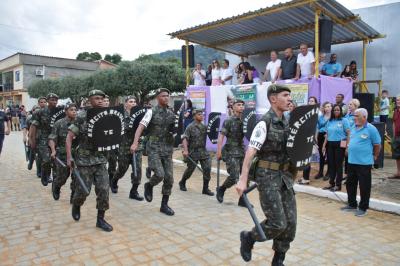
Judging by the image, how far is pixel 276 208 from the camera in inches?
132

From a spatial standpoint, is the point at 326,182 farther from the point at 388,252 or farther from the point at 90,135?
the point at 90,135

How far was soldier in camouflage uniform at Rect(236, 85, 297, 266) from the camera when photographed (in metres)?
3.36

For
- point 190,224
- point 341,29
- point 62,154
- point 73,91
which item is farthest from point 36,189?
point 73,91

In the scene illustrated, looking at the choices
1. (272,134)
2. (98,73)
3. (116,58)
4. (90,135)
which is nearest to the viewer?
(272,134)

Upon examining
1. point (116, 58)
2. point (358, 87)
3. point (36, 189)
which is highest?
point (116, 58)

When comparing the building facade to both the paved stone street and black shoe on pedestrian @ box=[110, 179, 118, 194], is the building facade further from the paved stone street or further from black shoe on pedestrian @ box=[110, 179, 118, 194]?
the paved stone street

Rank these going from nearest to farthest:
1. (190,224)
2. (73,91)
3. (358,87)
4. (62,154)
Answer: (190,224) → (62,154) → (358,87) → (73,91)

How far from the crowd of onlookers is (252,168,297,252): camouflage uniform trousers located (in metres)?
6.81

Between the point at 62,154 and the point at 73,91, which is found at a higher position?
the point at 73,91

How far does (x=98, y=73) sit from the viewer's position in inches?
1155

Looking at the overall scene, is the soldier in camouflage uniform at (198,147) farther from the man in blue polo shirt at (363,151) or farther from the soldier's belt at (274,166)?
the soldier's belt at (274,166)

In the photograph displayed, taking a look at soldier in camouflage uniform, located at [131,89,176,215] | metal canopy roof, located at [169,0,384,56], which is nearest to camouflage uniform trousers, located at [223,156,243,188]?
soldier in camouflage uniform, located at [131,89,176,215]

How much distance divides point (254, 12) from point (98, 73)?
2113 centimetres

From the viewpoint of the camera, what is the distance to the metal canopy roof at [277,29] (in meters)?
10.4
